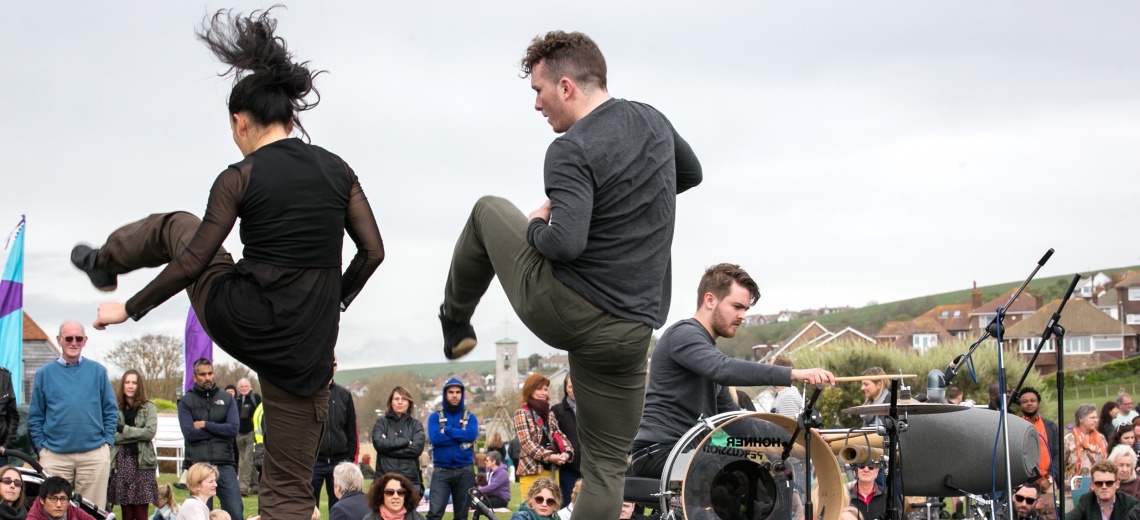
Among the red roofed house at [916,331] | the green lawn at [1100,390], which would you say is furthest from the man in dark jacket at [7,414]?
the red roofed house at [916,331]

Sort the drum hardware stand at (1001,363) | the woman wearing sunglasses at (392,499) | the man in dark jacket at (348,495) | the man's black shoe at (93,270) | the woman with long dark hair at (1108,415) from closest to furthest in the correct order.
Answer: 1. the man's black shoe at (93,270)
2. the drum hardware stand at (1001,363)
3. the woman wearing sunglasses at (392,499)
4. the man in dark jacket at (348,495)
5. the woman with long dark hair at (1108,415)

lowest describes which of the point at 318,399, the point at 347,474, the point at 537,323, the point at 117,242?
the point at 347,474

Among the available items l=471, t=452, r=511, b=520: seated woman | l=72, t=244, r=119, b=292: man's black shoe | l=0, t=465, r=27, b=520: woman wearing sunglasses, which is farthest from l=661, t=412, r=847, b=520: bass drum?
l=471, t=452, r=511, b=520: seated woman

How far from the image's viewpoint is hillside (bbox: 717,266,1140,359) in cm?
10850

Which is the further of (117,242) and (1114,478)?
(1114,478)

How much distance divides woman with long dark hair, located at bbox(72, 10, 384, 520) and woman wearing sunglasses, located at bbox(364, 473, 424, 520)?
5162 mm

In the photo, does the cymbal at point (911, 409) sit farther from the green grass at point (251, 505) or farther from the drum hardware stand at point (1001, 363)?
the green grass at point (251, 505)

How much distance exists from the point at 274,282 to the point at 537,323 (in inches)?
44.5

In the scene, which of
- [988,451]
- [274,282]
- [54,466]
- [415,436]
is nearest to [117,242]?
[274,282]

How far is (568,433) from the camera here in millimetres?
11922

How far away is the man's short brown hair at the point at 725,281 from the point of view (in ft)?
23.9

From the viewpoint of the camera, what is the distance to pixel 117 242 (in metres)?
4.97

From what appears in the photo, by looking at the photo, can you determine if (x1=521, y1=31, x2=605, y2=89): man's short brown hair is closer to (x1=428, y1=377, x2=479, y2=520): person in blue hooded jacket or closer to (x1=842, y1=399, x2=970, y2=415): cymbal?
(x1=842, y1=399, x2=970, y2=415): cymbal

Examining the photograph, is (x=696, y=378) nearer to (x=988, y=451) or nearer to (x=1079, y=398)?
(x=988, y=451)
